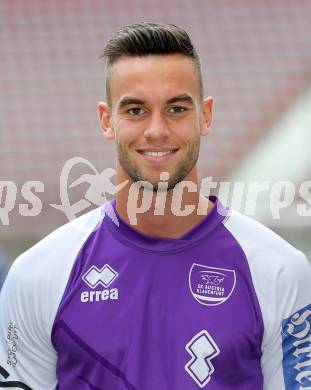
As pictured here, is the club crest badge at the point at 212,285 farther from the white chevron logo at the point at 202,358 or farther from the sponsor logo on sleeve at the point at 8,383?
the sponsor logo on sleeve at the point at 8,383

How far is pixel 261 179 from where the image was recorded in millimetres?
7445

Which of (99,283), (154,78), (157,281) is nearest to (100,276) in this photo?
(99,283)

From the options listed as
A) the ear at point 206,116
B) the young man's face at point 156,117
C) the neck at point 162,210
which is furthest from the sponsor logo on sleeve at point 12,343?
the ear at point 206,116

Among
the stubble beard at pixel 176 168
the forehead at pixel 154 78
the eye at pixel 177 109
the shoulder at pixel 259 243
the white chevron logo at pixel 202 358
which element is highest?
the forehead at pixel 154 78

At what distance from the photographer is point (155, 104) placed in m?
2.44

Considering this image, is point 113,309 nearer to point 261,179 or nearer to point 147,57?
point 147,57

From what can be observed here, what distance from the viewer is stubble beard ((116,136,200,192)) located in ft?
8.08

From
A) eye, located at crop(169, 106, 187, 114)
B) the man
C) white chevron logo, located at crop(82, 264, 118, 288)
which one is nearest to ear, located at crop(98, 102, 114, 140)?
the man

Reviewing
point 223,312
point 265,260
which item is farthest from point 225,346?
point 265,260

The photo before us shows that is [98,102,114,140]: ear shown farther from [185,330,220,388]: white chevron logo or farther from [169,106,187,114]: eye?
[185,330,220,388]: white chevron logo

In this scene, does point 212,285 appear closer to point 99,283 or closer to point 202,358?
point 202,358

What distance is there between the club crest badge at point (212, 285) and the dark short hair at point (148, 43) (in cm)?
55

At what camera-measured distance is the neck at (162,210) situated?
2594 millimetres

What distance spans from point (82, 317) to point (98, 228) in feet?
0.98
